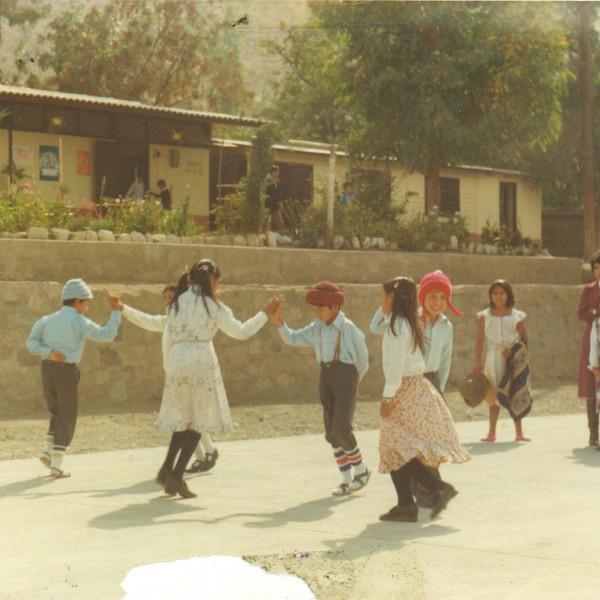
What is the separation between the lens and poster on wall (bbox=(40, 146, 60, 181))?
24844 millimetres

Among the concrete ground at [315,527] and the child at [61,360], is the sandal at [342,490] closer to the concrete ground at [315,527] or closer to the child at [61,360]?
the concrete ground at [315,527]

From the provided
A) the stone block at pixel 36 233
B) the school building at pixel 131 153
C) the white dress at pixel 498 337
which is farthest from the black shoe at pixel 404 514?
Answer: the school building at pixel 131 153

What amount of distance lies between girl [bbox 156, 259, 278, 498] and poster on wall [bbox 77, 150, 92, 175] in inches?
675

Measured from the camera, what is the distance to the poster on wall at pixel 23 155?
24.4m

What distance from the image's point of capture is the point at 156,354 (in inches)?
626

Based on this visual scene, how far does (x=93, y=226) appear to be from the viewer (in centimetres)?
1767

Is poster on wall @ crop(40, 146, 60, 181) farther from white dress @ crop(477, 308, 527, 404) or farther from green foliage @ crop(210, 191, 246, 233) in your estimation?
white dress @ crop(477, 308, 527, 404)

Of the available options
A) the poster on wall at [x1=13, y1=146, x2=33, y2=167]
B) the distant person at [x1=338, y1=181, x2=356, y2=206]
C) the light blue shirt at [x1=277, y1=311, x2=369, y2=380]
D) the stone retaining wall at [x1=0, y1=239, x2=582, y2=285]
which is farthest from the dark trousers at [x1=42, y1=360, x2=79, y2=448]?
the poster on wall at [x1=13, y1=146, x2=33, y2=167]

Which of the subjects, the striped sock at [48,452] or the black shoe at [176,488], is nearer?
the black shoe at [176,488]

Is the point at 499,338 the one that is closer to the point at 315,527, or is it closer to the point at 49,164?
the point at 315,527

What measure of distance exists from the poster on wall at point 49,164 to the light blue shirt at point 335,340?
1631cm

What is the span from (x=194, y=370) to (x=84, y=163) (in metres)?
17.5

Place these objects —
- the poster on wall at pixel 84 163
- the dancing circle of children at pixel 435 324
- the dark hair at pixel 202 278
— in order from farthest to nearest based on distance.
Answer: the poster on wall at pixel 84 163 < the dancing circle of children at pixel 435 324 < the dark hair at pixel 202 278

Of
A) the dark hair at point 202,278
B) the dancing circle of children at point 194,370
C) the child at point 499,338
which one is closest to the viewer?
the dancing circle of children at point 194,370
